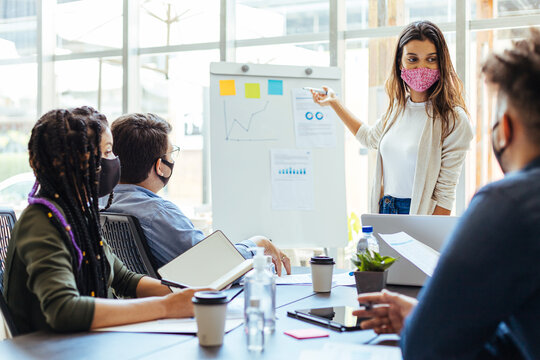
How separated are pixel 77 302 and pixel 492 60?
0.97 meters

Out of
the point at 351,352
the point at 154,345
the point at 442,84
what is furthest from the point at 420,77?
the point at 154,345

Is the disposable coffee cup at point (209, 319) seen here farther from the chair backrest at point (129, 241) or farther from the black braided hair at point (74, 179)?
the chair backrest at point (129, 241)

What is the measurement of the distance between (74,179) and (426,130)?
1.73 metres

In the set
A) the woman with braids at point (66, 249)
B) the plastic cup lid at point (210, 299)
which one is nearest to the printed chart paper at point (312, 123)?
the woman with braids at point (66, 249)

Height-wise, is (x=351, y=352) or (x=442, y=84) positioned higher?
(x=442, y=84)

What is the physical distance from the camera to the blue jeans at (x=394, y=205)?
2.68 m

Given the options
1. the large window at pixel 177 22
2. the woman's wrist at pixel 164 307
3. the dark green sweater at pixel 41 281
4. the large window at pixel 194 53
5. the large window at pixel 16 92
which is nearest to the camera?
the dark green sweater at pixel 41 281

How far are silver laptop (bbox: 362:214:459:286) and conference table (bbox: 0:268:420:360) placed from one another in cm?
51

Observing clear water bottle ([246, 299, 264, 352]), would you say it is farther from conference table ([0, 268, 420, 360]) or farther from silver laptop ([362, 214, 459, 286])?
silver laptop ([362, 214, 459, 286])

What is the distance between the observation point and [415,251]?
5.04 feet

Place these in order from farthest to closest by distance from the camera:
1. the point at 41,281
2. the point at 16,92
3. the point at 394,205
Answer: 1. the point at 16,92
2. the point at 394,205
3. the point at 41,281

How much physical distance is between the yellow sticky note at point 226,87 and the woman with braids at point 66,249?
185cm

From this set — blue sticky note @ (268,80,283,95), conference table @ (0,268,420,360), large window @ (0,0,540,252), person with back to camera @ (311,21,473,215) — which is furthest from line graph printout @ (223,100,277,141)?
conference table @ (0,268,420,360)

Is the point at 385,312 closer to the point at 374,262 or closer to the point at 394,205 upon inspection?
the point at 374,262
